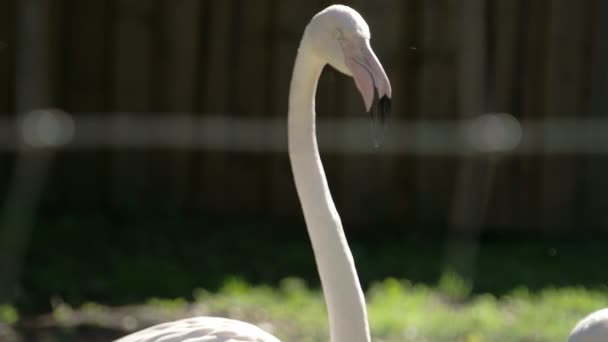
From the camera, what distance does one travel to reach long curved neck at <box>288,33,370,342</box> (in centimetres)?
359

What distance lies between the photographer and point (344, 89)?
8.55 m

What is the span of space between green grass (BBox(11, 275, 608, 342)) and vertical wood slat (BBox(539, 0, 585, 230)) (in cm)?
180

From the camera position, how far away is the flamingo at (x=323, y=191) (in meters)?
3.50

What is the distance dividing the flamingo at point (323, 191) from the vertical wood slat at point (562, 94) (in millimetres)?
5132

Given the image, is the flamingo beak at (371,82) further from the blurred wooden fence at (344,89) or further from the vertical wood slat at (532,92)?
the vertical wood slat at (532,92)

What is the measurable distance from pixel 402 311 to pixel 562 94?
9.57ft

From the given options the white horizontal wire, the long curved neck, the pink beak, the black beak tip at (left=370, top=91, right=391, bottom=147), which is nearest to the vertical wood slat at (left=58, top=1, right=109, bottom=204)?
the white horizontal wire

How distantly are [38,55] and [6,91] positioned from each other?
1.34 feet

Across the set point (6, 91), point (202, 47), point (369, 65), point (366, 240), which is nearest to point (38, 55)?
point (6, 91)

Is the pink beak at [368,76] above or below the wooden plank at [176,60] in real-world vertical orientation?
above

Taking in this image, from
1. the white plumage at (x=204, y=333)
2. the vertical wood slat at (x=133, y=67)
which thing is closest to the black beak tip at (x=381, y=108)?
the white plumage at (x=204, y=333)

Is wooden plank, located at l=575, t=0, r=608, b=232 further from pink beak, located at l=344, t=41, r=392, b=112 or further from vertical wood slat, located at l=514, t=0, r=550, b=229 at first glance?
pink beak, located at l=344, t=41, r=392, b=112

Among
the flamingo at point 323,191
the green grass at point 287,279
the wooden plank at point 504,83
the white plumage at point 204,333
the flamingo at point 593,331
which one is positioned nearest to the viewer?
the flamingo at point 323,191

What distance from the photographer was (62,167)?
29.7 feet
